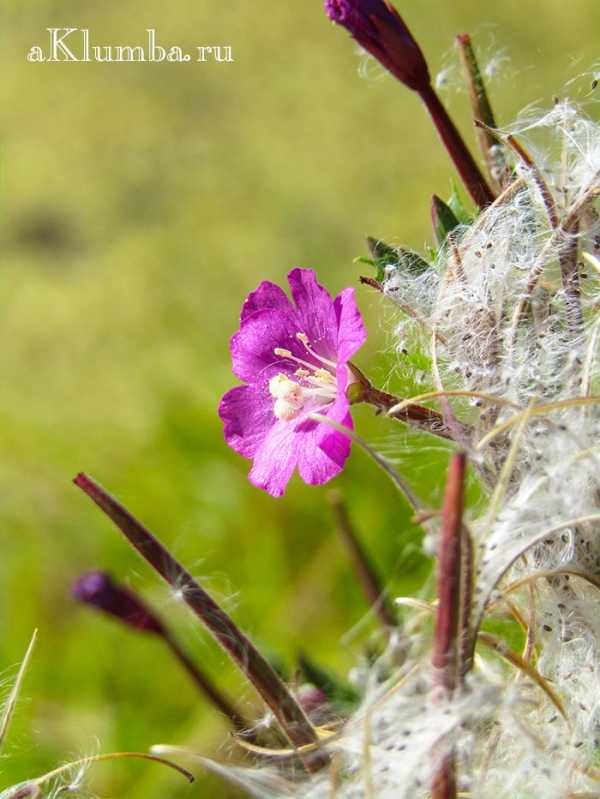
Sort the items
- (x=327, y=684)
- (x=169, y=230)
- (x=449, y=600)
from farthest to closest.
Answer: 1. (x=169, y=230)
2. (x=327, y=684)
3. (x=449, y=600)

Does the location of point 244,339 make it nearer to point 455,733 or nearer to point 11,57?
point 455,733

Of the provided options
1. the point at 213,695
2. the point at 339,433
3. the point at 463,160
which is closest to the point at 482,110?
the point at 463,160

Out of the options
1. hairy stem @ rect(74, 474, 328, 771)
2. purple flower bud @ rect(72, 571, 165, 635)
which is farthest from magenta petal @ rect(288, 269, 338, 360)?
purple flower bud @ rect(72, 571, 165, 635)

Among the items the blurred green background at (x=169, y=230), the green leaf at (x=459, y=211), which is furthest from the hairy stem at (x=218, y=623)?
the blurred green background at (x=169, y=230)

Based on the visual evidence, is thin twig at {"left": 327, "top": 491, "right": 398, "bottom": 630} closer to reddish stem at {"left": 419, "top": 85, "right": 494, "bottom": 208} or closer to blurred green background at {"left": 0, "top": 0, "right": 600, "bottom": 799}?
reddish stem at {"left": 419, "top": 85, "right": 494, "bottom": 208}

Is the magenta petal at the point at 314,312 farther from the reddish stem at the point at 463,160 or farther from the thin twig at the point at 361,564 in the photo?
the thin twig at the point at 361,564

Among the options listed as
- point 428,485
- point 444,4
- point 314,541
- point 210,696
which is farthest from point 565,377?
point 444,4

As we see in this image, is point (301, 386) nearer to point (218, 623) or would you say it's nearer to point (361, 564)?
point (218, 623)

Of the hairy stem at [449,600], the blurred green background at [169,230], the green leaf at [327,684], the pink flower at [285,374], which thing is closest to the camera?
the hairy stem at [449,600]
